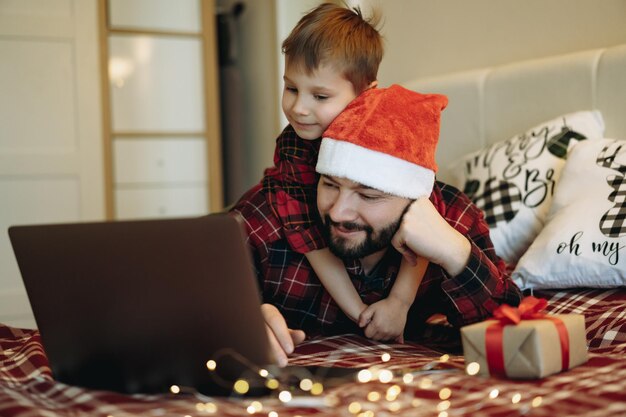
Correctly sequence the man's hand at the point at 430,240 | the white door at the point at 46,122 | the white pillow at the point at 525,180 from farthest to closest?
the white door at the point at 46,122, the white pillow at the point at 525,180, the man's hand at the point at 430,240

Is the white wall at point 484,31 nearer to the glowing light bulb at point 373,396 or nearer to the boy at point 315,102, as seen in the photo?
the boy at point 315,102

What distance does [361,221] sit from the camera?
49.9 inches

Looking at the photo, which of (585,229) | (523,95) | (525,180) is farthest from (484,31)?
(585,229)

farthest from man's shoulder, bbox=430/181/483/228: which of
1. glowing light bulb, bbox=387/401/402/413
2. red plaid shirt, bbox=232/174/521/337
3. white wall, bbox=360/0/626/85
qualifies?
white wall, bbox=360/0/626/85

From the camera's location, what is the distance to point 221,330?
91 centimetres

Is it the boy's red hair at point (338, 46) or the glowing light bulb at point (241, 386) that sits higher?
the boy's red hair at point (338, 46)

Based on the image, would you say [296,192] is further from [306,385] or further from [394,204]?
[306,385]

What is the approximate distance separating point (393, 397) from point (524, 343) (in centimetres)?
20

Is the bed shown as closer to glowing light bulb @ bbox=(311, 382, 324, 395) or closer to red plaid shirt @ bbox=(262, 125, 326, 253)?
glowing light bulb @ bbox=(311, 382, 324, 395)

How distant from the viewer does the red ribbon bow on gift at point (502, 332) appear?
1.00 metres

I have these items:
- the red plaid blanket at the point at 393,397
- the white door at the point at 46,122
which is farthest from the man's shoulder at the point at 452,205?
the white door at the point at 46,122

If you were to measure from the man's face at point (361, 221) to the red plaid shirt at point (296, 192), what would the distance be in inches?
6.1

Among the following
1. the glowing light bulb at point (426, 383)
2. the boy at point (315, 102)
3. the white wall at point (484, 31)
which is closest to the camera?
the glowing light bulb at point (426, 383)

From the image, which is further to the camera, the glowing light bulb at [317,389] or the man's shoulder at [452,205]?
the man's shoulder at [452,205]
